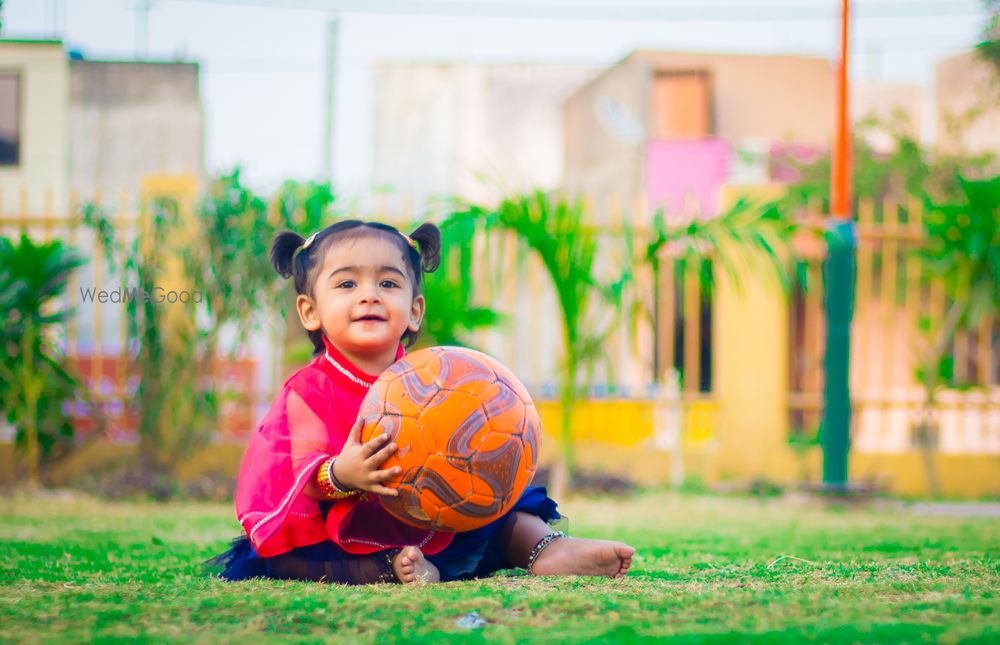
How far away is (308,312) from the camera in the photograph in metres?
3.85

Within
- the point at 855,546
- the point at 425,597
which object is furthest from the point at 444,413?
the point at 855,546

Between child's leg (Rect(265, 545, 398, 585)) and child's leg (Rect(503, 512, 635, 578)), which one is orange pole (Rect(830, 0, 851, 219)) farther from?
child's leg (Rect(265, 545, 398, 585))

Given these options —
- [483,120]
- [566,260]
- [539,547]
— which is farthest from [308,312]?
[483,120]

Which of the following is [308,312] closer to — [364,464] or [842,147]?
[364,464]

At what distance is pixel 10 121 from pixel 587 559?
52.2 feet

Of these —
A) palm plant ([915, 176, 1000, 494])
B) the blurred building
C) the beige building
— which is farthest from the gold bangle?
the beige building

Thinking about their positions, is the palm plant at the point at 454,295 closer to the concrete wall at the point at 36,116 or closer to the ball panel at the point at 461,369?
the ball panel at the point at 461,369

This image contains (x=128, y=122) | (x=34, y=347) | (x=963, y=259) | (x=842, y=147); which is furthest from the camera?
(x=128, y=122)

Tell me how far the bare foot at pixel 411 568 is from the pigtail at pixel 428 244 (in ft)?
3.53

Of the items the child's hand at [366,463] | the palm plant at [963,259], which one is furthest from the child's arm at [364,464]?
the palm plant at [963,259]

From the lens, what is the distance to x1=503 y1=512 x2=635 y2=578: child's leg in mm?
3510

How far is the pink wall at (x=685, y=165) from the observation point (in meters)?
23.3

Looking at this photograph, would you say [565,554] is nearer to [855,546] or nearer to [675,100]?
[855,546]

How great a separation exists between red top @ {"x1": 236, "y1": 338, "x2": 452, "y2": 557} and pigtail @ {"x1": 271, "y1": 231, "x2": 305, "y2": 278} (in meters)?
0.51
